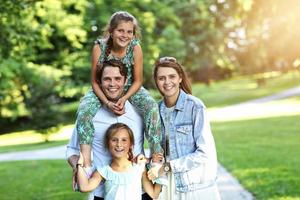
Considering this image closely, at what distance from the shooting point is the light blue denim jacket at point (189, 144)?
358 cm

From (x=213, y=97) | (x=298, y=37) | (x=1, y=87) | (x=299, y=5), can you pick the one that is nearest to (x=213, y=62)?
(x=213, y=97)

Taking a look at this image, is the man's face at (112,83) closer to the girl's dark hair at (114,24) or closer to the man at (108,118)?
the man at (108,118)

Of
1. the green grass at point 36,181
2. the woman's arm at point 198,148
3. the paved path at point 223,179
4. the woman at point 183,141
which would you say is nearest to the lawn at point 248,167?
the green grass at point 36,181

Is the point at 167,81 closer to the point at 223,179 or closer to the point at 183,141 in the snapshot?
the point at 183,141

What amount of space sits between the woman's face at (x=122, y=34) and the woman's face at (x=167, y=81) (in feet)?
1.00

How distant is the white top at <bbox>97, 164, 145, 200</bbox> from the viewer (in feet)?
11.2

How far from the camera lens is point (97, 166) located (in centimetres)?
348

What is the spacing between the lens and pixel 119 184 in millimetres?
3400

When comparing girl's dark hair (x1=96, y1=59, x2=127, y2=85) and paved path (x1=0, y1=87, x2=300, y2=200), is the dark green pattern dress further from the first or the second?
paved path (x1=0, y1=87, x2=300, y2=200)

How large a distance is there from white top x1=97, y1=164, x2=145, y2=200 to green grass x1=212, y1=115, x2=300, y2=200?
5134mm

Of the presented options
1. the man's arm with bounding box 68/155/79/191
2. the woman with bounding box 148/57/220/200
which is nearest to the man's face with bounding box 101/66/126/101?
the woman with bounding box 148/57/220/200

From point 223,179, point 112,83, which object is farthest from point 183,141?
point 223,179

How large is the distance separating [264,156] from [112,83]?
1015 cm

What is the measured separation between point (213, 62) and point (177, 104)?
42.6 meters
